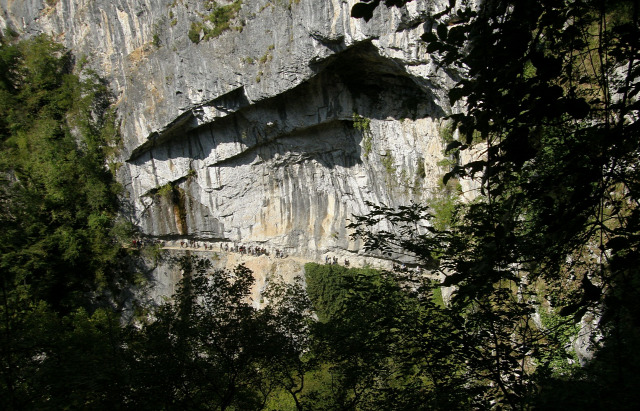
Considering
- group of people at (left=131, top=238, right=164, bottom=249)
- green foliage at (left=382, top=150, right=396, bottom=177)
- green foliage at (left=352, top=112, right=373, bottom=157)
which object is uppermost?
green foliage at (left=352, top=112, right=373, bottom=157)

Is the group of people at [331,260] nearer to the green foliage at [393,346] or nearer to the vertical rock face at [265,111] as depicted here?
the vertical rock face at [265,111]

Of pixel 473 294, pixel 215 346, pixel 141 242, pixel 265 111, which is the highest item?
pixel 265 111

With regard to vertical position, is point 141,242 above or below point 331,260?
above

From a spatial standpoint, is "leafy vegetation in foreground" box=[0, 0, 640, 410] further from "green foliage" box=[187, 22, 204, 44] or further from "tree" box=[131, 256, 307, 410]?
"green foliage" box=[187, 22, 204, 44]

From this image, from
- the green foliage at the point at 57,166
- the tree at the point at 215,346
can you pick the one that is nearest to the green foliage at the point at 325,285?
the green foliage at the point at 57,166

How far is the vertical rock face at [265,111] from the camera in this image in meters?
11.6

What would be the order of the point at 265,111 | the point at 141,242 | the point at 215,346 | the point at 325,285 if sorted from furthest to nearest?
the point at 141,242
the point at 325,285
the point at 265,111
the point at 215,346

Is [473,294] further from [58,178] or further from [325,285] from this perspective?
[58,178]

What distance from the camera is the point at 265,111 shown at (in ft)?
47.0

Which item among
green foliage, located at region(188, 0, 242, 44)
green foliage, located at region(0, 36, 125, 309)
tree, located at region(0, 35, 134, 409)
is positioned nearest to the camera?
green foliage, located at region(188, 0, 242, 44)

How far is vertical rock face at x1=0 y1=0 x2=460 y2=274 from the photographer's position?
38.1ft

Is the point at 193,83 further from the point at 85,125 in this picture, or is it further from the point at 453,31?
the point at 453,31

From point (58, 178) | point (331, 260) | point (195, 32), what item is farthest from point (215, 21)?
point (331, 260)

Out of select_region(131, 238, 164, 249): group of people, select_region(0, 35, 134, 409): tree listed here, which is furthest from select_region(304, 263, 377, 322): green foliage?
select_region(131, 238, 164, 249): group of people
